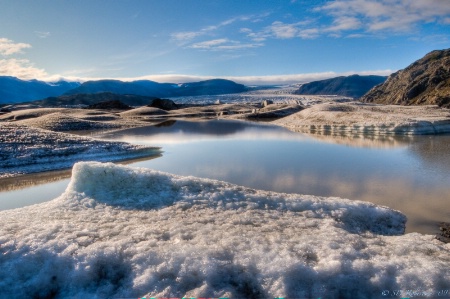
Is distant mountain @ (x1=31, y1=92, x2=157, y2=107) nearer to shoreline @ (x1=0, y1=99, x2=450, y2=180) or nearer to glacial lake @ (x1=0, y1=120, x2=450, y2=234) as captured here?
shoreline @ (x1=0, y1=99, x2=450, y2=180)

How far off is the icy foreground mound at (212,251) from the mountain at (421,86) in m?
89.5

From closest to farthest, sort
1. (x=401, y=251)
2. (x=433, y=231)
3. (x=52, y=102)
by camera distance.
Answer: (x=401, y=251) < (x=433, y=231) < (x=52, y=102)

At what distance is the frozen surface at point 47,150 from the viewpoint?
16.5 m

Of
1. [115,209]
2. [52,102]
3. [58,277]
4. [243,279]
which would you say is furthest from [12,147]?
[52,102]

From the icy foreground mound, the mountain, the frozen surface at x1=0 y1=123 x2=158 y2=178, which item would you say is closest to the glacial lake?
the frozen surface at x1=0 y1=123 x2=158 y2=178

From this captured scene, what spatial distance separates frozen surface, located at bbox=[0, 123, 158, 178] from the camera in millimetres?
16531

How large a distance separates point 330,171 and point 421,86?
123 metres

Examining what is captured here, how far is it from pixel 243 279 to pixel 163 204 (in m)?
3.63

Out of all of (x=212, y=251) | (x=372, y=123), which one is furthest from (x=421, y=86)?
(x=212, y=251)

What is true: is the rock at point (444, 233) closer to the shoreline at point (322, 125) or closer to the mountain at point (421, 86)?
the shoreline at point (322, 125)

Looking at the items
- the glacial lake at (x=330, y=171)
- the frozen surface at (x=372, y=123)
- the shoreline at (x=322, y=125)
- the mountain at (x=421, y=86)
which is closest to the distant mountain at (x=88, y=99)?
the shoreline at (x=322, y=125)

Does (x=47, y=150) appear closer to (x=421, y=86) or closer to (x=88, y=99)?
(x=421, y=86)

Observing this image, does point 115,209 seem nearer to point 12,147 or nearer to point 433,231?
point 433,231

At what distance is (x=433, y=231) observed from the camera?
7766 mm
